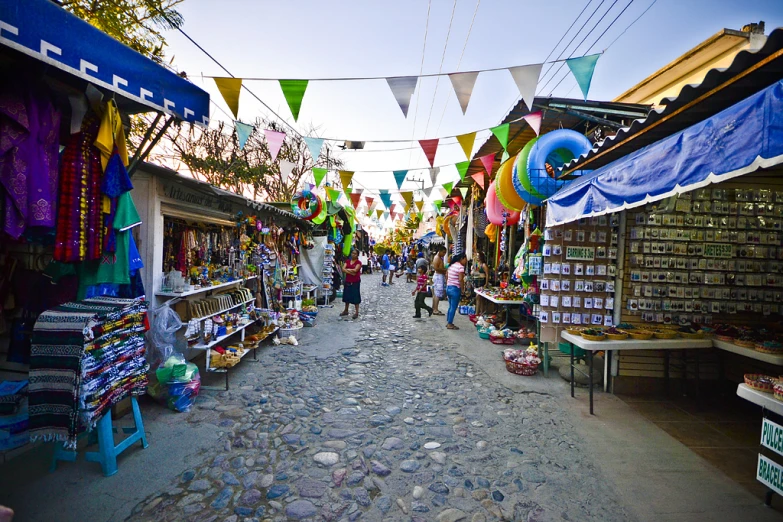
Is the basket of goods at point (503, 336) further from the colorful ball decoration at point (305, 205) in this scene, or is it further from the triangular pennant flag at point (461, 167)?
the colorful ball decoration at point (305, 205)

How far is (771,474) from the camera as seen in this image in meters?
2.67

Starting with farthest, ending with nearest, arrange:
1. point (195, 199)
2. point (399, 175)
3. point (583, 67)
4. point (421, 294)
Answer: point (421, 294) → point (399, 175) → point (195, 199) → point (583, 67)

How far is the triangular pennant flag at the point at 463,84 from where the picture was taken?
536cm

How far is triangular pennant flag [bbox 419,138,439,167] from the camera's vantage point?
720 cm

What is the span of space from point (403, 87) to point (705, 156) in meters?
3.88

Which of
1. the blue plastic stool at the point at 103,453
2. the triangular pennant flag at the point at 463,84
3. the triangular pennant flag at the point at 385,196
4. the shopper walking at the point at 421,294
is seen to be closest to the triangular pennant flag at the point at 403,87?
the triangular pennant flag at the point at 463,84

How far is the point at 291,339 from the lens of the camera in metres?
7.93

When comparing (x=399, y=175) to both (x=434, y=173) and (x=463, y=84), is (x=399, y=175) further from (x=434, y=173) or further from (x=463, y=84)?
(x=463, y=84)

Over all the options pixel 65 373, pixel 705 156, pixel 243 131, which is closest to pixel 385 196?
pixel 243 131

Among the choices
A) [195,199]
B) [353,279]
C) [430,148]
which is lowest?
[353,279]

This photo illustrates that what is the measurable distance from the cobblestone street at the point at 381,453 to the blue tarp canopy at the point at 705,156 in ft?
8.44

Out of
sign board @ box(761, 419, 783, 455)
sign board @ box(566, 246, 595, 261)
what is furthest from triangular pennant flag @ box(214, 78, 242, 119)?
sign board @ box(761, 419, 783, 455)

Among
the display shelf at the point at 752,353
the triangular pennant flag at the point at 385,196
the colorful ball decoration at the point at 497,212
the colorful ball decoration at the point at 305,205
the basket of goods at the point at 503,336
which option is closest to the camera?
the display shelf at the point at 752,353

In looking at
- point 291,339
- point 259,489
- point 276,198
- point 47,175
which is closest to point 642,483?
point 259,489
